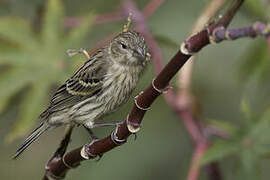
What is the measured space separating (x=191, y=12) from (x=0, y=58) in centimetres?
191

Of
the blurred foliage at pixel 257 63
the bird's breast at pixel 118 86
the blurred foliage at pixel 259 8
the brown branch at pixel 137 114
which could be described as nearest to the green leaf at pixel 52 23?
the bird's breast at pixel 118 86

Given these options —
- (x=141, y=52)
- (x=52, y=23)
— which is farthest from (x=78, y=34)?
A: (x=141, y=52)

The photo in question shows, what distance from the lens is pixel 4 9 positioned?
498 cm

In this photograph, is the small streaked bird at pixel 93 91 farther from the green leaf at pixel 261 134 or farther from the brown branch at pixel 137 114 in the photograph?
the green leaf at pixel 261 134

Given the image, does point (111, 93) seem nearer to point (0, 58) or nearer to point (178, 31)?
point (0, 58)

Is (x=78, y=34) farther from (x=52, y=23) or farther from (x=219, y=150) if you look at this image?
(x=219, y=150)

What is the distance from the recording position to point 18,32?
4617 millimetres

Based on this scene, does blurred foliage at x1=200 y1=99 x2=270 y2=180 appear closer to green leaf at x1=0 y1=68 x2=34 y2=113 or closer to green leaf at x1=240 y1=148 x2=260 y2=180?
green leaf at x1=240 y1=148 x2=260 y2=180

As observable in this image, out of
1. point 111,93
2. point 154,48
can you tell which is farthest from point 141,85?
point 111,93

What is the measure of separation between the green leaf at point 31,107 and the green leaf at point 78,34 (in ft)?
1.13

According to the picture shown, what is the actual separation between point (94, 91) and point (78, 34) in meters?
0.87

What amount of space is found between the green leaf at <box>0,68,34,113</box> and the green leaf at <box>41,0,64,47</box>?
0.93ft

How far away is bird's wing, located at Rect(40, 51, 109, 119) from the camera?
3755 millimetres

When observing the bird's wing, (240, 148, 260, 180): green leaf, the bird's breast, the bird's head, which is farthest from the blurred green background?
the bird's head
